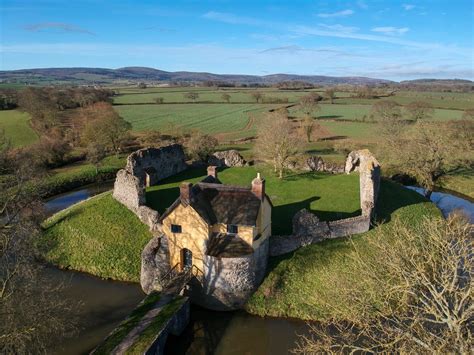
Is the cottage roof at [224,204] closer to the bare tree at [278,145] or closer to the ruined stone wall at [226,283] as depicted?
the ruined stone wall at [226,283]

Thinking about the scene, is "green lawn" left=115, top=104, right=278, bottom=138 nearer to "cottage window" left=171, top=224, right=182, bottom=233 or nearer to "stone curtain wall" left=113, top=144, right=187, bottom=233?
"stone curtain wall" left=113, top=144, right=187, bottom=233

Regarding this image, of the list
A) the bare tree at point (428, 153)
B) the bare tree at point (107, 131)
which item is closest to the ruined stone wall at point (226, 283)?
the bare tree at point (428, 153)

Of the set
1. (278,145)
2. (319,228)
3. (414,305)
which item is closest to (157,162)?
(278,145)

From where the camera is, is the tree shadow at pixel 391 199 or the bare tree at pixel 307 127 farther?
the bare tree at pixel 307 127

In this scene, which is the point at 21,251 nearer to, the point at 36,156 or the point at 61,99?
→ the point at 36,156

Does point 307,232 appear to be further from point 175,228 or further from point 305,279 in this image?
point 175,228
